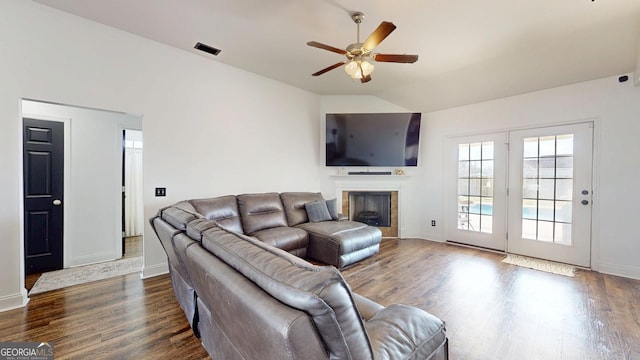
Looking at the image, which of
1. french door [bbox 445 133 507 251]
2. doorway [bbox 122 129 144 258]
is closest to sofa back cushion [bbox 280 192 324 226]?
french door [bbox 445 133 507 251]

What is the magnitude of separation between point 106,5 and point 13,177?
1.86 meters

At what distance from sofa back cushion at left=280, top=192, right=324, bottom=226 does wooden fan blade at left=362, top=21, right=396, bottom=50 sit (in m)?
2.51

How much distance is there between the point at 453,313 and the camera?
234cm

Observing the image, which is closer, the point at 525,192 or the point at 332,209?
the point at 525,192

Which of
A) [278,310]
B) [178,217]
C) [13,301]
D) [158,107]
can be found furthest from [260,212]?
[278,310]

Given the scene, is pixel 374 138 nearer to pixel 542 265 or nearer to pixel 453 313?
pixel 542 265

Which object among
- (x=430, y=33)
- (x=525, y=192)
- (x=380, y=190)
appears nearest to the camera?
(x=430, y=33)

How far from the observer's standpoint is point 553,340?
1966mm

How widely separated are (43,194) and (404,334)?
14.3 ft

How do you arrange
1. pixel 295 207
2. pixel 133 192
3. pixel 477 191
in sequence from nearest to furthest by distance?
pixel 295 207, pixel 477 191, pixel 133 192

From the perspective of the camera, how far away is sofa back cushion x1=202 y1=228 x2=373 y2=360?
77 centimetres

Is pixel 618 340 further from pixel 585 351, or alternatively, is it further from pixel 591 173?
pixel 591 173

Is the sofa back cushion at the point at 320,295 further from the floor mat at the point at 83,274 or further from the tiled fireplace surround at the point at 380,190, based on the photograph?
the tiled fireplace surround at the point at 380,190

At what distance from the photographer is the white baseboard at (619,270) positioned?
3.13 meters
